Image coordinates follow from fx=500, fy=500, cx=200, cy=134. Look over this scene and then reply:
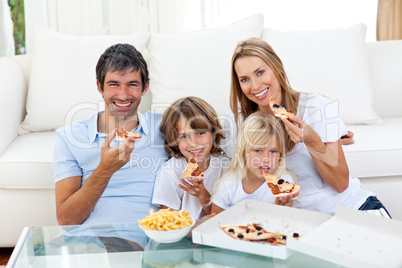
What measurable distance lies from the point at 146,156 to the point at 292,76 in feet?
3.31

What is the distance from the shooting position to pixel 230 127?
7.10 feet

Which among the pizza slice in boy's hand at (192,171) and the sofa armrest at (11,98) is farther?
the sofa armrest at (11,98)

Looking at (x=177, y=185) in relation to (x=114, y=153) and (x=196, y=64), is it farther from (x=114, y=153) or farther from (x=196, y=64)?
(x=196, y=64)

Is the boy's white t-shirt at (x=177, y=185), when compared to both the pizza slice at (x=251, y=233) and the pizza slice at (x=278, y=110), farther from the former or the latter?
the pizza slice at (x=251, y=233)

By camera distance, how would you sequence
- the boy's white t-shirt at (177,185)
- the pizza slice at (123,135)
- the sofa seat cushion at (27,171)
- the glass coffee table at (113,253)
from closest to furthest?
the glass coffee table at (113,253) < the pizza slice at (123,135) < the boy's white t-shirt at (177,185) < the sofa seat cushion at (27,171)

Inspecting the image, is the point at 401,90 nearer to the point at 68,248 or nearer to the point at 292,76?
the point at 292,76

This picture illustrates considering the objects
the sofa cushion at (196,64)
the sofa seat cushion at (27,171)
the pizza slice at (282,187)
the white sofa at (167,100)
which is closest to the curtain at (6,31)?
the white sofa at (167,100)

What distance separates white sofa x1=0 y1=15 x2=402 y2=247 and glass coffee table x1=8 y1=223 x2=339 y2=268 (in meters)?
0.84

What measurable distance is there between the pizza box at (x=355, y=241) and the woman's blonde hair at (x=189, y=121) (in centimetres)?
79

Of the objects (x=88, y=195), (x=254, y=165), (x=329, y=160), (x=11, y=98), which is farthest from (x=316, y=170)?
(x=11, y=98)

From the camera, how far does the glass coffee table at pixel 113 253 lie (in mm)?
1327

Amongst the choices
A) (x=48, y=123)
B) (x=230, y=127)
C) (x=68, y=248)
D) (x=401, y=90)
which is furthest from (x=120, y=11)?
(x=68, y=248)

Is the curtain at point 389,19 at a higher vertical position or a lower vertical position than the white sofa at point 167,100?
higher

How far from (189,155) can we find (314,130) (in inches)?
20.1
